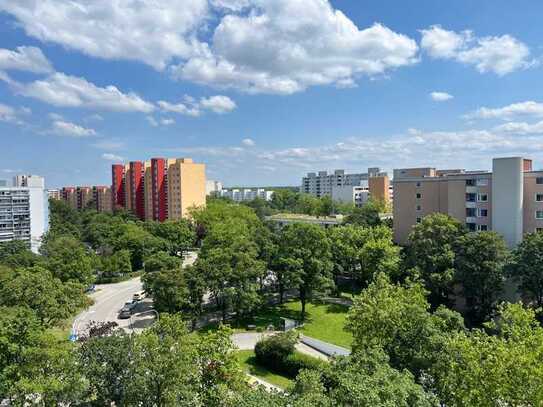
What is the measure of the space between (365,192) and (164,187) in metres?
56.3

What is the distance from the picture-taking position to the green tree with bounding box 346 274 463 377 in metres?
15.2

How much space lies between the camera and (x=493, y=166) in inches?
1363

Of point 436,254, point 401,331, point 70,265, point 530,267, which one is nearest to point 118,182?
point 70,265

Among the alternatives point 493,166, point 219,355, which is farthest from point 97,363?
point 493,166

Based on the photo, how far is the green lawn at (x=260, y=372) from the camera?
21.7 metres

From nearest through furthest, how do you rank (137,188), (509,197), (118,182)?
(509,197), (137,188), (118,182)

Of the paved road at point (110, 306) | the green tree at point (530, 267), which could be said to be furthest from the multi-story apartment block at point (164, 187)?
the green tree at point (530, 267)

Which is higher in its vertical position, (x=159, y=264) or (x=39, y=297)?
(x=39, y=297)

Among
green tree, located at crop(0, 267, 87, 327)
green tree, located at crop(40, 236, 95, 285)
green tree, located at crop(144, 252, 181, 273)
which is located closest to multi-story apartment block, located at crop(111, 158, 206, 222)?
green tree, located at crop(40, 236, 95, 285)

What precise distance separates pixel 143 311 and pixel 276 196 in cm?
9264

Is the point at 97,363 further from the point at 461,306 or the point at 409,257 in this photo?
the point at 461,306

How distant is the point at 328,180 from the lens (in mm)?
140000

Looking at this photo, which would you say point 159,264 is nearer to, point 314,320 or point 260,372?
point 314,320

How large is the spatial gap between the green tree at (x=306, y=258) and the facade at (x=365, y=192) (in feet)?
188
